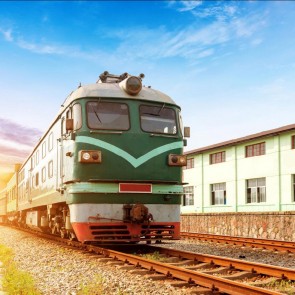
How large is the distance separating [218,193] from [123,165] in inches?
850

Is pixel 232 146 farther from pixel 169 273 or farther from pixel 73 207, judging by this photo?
pixel 169 273

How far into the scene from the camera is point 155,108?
36.1ft

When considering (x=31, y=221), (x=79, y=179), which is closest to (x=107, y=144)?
(x=79, y=179)

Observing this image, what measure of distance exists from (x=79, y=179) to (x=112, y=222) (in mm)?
1133

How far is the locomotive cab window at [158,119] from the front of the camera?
424 inches

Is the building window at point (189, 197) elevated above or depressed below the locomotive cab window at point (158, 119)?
below

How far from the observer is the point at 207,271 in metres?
7.63

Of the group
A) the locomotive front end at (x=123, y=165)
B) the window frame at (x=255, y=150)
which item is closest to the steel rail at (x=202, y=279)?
the locomotive front end at (x=123, y=165)

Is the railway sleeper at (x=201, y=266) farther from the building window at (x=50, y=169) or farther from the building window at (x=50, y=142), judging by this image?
the building window at (x=50, y=142)

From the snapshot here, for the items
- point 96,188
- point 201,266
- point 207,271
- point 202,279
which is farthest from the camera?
point 96,188

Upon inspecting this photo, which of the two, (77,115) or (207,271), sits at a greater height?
(77,115)

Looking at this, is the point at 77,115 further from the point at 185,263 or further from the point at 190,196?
the point at 190,196

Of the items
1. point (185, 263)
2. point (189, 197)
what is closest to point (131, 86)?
point (185, 263)

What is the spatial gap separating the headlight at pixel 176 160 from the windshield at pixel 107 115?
3.91 ft
